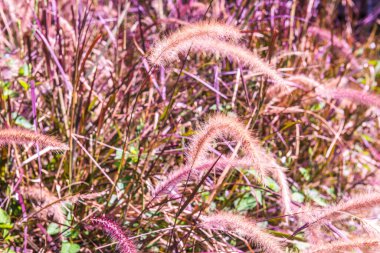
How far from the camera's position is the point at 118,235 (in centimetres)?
146

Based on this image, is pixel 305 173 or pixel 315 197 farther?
pixel 305 173

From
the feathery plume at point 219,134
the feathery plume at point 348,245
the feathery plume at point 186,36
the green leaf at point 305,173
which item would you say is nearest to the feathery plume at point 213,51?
the feathery plume at point 186,36

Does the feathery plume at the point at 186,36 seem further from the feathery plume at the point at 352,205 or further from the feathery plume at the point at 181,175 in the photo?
the feathery plume at the point at 352,205

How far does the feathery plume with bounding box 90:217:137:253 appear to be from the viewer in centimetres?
143

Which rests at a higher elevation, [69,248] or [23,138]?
[23,138]

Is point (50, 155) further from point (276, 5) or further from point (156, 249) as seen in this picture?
point (276, 5)

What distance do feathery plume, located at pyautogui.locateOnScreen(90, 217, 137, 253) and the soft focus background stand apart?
0.43 feet

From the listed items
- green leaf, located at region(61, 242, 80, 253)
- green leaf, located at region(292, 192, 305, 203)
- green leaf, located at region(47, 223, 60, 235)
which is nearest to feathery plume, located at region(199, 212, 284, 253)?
green leaf, located at region(61, 242, 80, 253)

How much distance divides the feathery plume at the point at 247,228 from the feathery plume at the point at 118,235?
0.24 m

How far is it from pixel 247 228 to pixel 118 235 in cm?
32

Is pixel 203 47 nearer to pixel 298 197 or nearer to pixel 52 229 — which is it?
pixel 52 229

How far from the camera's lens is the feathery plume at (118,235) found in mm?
1430

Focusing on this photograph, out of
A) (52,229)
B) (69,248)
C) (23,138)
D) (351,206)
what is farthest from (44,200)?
(351,206)

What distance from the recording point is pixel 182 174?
5.33 ft
